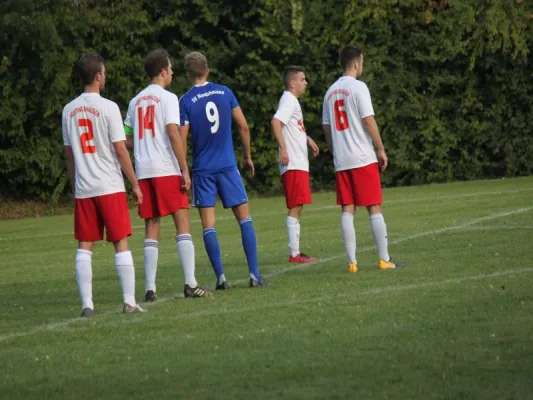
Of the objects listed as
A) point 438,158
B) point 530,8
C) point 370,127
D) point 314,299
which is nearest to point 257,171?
point 438,158

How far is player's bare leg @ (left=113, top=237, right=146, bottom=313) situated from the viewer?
34.3 feet

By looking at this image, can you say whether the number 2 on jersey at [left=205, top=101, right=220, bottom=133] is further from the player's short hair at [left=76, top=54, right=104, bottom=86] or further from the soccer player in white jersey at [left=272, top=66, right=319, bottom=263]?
the soccer player in white jersey at [left=272, top=66, right=319, bottom=263]

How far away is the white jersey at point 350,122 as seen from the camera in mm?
12789

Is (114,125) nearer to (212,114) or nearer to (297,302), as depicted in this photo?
(212,114)

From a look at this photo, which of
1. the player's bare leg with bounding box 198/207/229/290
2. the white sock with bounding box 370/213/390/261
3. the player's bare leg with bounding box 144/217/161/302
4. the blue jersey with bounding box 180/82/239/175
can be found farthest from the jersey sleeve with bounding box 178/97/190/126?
the white sock with bounding box 370/213/390/261

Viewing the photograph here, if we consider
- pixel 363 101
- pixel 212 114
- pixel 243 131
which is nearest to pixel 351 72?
pixel 363 101

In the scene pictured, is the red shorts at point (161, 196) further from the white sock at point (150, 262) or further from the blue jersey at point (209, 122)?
the blue jersey at point (209, 122)

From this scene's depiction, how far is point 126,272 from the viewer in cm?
1045

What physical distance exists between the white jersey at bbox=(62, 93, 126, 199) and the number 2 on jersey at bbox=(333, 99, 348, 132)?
10.3 feet

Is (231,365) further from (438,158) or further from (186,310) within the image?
(438,158)

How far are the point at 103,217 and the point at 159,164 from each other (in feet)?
3.52

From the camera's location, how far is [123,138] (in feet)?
33.8

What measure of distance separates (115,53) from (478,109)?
805 cm

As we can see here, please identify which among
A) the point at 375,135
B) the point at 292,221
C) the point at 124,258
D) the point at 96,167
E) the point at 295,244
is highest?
the point at 96,167
